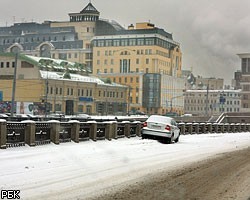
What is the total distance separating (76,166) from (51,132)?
22.5ft

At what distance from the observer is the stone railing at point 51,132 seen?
2070 centimetres

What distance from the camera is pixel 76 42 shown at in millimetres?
162000

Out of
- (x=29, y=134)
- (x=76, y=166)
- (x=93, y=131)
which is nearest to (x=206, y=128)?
(x=93, y=131)

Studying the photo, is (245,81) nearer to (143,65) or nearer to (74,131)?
(143,65)

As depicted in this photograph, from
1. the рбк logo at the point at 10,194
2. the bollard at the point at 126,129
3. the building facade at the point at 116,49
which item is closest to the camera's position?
the рбк logo at the point at 10,194

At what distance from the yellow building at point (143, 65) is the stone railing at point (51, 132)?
4341 inches

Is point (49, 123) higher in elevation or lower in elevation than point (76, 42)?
lower

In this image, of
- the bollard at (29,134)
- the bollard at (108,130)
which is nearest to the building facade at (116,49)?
the bollard at (108,130)

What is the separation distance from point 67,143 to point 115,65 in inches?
4998

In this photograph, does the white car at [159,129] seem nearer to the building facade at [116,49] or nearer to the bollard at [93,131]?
the bollard at [93,131]

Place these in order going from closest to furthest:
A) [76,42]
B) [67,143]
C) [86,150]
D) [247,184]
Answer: [247,184] < [86,150] < [67,143] < [76,42]

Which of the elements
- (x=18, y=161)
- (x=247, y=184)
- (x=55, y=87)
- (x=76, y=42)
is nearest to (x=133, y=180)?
(x=247, y=184)

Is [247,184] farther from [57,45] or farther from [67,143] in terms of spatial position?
[57,45]

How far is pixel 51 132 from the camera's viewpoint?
23.8m
